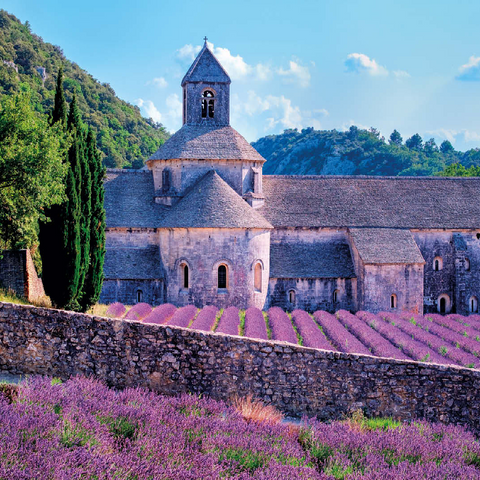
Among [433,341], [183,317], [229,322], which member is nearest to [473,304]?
[433,341]

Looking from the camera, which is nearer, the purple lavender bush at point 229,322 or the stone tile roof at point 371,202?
the purple lavender bush at point 229,322

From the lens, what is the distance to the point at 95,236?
2595 cm

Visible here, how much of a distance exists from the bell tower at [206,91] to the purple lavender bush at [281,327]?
1442 cm

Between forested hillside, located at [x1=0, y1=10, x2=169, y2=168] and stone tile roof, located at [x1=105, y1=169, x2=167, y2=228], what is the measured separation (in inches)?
1216

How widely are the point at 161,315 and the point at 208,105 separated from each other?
18.1 metres

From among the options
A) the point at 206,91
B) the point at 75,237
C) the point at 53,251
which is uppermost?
the point at 206,91

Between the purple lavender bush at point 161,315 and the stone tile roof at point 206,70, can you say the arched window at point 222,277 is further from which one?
the stone tile roof at point 206,70

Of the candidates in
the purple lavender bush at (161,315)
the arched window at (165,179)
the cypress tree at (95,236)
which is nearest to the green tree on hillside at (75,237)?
the cypress tree at (95,236)

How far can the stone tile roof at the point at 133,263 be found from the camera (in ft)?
106

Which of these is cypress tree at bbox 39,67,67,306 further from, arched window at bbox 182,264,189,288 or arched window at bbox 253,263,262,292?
arched window at bbox 253,263,262,292

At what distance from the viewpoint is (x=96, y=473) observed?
715cm

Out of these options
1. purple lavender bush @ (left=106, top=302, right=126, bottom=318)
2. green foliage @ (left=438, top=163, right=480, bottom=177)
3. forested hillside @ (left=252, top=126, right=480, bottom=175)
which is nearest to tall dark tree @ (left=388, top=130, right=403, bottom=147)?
forested hillside @ (left=252, top=126, right=480, bottom=175)

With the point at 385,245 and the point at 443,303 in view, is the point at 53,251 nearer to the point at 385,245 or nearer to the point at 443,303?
the point at 385,245

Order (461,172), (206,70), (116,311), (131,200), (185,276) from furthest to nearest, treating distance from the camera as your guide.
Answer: (461,172) < (206,70) < (131,200) < (185,276) < (116,311)
